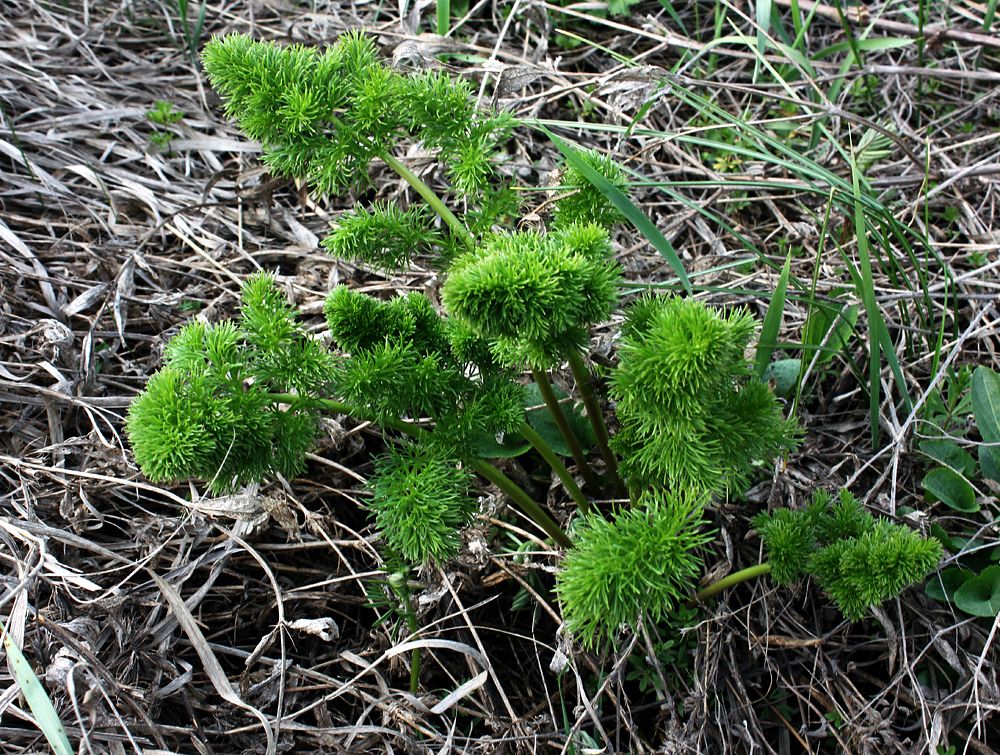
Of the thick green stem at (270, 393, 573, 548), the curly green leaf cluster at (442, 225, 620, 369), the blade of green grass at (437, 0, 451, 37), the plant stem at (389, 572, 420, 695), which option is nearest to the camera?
the curly green leaf cluster at (442, 225, 620, 369)

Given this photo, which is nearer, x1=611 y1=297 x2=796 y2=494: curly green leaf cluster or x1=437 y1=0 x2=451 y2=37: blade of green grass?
x1=611 y1=297 x2=796 y2=494: curly green leaf cluster

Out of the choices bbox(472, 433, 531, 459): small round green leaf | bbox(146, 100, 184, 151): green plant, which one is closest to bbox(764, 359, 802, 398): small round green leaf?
bbox(472, 433, 531, 459): small round green leaf

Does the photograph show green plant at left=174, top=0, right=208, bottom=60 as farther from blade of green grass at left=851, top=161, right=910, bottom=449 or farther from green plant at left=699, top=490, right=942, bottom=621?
green plant at left=699, top=490, right=942, bottom=621

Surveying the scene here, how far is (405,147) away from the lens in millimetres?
2568

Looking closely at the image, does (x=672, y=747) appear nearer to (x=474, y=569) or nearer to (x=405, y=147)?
(x=474, y=569)

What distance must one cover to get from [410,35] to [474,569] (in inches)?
64.0

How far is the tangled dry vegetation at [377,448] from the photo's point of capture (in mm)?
1582

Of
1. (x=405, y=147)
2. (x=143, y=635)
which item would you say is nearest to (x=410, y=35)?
(x=405, y=147)

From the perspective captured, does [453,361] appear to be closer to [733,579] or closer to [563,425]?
[563,425]

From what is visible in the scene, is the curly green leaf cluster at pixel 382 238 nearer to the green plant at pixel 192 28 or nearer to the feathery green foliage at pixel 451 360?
the feathery green foliage at pixel 451 360

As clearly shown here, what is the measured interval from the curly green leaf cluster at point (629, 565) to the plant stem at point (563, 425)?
0.28 metres

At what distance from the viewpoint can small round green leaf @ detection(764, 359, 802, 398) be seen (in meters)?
1.93

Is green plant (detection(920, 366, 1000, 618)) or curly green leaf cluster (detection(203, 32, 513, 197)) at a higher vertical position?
curly green leaf cluster (detection(203, 32, 513, 197))

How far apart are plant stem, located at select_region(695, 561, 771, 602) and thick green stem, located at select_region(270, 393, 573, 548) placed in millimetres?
255
